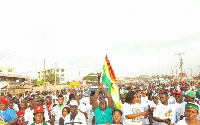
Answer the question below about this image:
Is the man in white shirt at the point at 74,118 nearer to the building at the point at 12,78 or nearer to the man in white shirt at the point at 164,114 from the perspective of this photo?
the man in white shirt at the point at 164,114

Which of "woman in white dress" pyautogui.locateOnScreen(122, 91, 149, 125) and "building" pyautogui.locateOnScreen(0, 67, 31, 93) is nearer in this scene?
"woman in white dress" pyautogui.locateOnScreen(122, 91, 149, 125)

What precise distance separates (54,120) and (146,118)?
114 inches

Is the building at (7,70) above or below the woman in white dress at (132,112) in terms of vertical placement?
above

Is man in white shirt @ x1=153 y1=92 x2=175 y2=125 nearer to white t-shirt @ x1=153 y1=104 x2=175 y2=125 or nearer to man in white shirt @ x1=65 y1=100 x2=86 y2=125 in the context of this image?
white t-shirt @ x1=153 y1=104 x2=175 y2=125

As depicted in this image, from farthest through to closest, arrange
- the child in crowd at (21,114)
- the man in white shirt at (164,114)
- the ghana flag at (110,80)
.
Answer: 1. the child in crowd at (21,114)
2. the ghana flag at (110,80)
3. the man in white shirt at (164,114)

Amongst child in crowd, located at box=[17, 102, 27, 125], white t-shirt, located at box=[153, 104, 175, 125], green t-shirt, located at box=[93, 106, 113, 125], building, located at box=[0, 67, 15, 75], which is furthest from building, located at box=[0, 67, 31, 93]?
white t-shirt, located at box=[153, 104, 175, 125]

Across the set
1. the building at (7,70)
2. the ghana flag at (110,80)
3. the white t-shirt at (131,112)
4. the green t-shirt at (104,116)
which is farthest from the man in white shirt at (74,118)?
the building at (7,70)

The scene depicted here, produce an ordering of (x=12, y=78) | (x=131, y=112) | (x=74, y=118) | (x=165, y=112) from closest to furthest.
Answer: (x=74, y=118)
(x=131, y=112)
(x=165, y=112)
(x=12, y=78)

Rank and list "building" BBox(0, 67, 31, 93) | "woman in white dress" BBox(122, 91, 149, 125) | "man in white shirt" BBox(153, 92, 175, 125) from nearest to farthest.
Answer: "woman in white dress" BBox(122, 91, 149, 125) → "man in white shirt" BBox(153, 92, 175, 125) → "building" BBox(0, 67, 31, 93)

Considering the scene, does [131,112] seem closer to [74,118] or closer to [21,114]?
[74,118]

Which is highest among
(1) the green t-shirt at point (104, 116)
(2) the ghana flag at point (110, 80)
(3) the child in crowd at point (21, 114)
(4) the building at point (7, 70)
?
(4) the building at point (7, 70)

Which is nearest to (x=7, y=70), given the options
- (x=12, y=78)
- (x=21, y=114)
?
(x=12, y=78)

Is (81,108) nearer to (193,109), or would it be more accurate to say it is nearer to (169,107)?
(169,107)

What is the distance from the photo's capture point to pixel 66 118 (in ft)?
14.6
